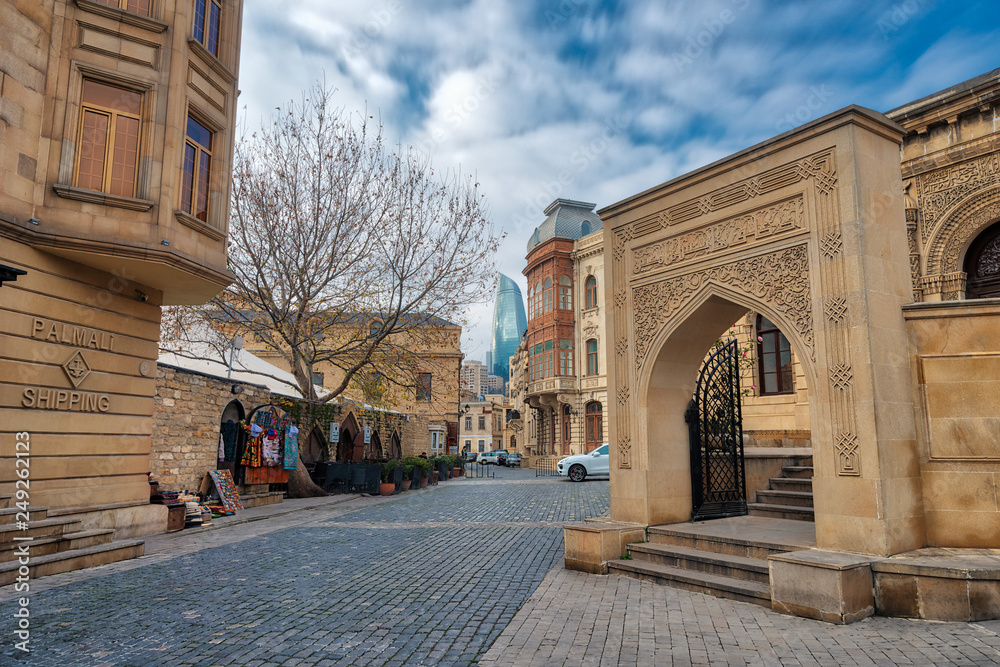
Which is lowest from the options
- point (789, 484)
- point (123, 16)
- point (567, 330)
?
point (789, 484)

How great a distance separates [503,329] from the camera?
131 meters

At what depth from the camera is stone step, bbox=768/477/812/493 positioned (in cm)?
879

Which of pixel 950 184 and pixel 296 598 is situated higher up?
pixel 950 184

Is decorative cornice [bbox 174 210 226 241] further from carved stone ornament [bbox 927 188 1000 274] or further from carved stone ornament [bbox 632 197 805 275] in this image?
carved stone ornament [bbox 927 188 1000 274]

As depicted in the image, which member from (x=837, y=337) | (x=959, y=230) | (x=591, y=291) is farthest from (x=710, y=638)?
(x=591, y=291)

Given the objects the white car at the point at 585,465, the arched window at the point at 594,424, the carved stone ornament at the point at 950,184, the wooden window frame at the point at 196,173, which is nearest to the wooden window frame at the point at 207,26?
the wooden window frame at the point at 196,173

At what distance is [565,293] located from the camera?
3919cm

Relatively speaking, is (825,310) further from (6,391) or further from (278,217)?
(278,217)

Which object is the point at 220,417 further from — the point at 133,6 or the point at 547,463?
the point at 547,463

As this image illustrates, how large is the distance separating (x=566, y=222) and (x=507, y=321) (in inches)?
3426

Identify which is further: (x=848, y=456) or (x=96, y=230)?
(x=96, y=230)

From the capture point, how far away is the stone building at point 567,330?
37.3 metres

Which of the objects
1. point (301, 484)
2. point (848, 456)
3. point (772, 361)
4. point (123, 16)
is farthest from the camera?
point (301, 484)

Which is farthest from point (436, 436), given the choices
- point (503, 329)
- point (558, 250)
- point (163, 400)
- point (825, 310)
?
point (503, 329)
